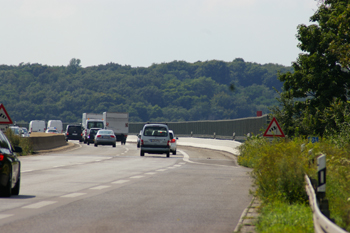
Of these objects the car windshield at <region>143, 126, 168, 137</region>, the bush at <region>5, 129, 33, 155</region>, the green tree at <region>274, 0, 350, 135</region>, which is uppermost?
the green tree at <region>274, 0, 350, 135</region>

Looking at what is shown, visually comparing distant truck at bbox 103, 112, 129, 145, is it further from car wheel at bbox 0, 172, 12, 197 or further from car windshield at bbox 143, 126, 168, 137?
car wheel at bbox 0, 172, 12, 197

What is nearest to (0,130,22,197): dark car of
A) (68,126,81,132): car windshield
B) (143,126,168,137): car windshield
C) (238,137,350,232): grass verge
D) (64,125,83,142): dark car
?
(238,137,350,232): grass verge

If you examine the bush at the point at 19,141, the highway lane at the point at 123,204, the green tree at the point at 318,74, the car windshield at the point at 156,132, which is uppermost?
the green tree at the point at 318,74

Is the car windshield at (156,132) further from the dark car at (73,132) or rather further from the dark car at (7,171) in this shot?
the dark car at (73,132)

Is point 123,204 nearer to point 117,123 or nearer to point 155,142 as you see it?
point 155,142

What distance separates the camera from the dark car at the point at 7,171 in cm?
1146

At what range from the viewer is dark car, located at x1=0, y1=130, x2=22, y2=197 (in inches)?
451

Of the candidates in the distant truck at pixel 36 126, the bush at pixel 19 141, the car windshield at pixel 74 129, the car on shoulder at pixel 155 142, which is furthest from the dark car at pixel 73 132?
the car on shoulder at pixel 155 142

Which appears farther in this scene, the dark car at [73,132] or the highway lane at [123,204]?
the dark car at [73,132]

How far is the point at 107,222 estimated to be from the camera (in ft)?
28.6

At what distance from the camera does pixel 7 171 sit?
37.8ft

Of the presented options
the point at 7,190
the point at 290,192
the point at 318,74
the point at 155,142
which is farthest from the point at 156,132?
the point at 290,192

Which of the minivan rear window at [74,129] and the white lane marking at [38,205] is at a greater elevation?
the minivan rear window at [74,129]

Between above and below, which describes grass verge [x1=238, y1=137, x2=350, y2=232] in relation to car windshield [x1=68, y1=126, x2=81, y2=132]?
below
